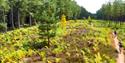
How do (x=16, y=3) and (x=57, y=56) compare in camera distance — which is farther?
(x=16, y=3)

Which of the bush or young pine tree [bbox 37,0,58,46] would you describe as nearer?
young pine tree [bbox 37,0,58,46]

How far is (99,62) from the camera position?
31.3 m

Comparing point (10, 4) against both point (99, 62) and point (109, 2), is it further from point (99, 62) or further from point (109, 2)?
point (99, 62)

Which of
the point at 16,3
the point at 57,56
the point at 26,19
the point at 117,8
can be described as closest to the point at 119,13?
the point at 117,8

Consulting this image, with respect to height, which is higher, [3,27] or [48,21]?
[48,21]

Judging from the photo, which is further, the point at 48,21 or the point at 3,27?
the point at 3,27

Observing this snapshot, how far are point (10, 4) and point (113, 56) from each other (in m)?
50.6

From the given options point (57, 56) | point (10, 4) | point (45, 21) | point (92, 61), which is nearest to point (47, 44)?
point (45, 21)

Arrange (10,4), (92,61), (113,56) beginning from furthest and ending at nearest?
1. (10,4)
2. (113,56)
3. (92,61)

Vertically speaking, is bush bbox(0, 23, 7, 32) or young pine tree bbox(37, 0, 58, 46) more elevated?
young pine tree bbox(37, 0, 58, 46)

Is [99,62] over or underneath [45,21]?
underneath

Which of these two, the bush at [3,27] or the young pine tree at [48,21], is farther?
the bush at [3,27]

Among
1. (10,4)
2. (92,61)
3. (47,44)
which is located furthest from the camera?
A: (10,4)

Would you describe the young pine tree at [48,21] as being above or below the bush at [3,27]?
above
